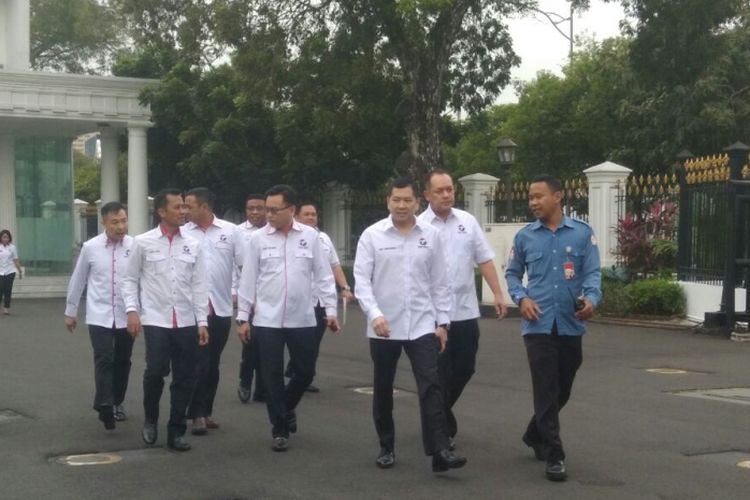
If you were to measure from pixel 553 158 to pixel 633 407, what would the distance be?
112ft

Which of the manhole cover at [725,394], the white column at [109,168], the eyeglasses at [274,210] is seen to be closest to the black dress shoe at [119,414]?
the eyeglasses at [274,210]

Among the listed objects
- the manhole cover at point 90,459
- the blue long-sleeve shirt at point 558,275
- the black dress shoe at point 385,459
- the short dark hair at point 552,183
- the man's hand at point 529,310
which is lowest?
the manhole cover at point 90,459

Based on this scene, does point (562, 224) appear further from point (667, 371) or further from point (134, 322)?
point (667, 371)

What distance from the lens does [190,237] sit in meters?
9.13

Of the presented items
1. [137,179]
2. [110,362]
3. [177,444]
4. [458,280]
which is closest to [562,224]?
[458,280]

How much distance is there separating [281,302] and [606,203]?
13176mm

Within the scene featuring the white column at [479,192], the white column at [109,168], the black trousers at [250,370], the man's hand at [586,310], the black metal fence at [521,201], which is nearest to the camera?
the man's hand at [586,310]

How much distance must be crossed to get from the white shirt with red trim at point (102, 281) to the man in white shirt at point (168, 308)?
0.88 m

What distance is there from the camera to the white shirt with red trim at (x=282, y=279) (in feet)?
28.3

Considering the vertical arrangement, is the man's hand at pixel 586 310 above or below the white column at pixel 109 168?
below

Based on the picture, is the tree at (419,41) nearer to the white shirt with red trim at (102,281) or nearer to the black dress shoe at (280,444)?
the white shirt with red trim at (102,281)

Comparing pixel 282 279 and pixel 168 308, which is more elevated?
pixel 282 279

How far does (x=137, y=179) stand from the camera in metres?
32.8

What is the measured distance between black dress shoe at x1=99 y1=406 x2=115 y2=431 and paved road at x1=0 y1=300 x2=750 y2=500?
0.06m
